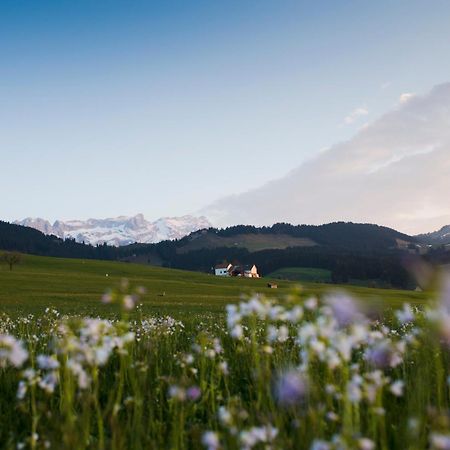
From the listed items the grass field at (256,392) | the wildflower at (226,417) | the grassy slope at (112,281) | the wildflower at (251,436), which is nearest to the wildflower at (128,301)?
the grass field at (256,392)

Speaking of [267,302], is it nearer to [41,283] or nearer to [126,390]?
[126,390]

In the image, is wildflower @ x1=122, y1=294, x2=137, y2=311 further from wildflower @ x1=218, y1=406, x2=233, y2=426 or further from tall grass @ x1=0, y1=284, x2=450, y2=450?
wildflower @ x1=218, y1=406, x2=233, y2=426

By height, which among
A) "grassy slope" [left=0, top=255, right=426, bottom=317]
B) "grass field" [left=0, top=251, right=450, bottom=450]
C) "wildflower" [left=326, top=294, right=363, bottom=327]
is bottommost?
"grassy slope" [left=0, top=255, right=426, bottom=317]

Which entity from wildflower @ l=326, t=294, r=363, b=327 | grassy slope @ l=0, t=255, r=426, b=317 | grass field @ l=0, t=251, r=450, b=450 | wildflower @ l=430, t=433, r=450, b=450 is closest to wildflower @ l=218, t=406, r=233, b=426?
grass field @ l=0, t=251, r=450, b=450

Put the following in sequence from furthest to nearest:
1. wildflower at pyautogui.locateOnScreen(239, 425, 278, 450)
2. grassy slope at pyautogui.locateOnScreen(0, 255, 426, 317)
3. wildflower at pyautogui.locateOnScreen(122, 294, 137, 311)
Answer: grassy slope at pyautogui.locateOnScreen(0, 255, 426, 317) < wildflower at pyautogui.locateOnScreen(122, 294, 137, 311) < wildflower at pyautogui.locateOnScreen(239, 425, 278, 450)

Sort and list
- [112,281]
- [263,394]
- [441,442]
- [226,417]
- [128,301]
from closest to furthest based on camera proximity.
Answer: [441,442], [226,417], [128,301], [263,394], [112,281]

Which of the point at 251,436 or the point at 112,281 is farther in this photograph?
the point at 112,281

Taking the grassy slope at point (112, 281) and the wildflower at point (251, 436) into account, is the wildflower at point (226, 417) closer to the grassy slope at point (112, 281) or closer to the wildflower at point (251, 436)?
the wildflower at point (251, 436)

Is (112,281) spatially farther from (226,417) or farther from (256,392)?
(226,417)

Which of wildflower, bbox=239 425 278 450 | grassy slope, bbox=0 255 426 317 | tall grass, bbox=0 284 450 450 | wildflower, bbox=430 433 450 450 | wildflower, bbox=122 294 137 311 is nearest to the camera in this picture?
wildflower, bbox=430 433 450 450

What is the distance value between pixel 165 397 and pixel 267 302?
2.95 m

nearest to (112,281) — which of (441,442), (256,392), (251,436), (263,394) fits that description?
(256,392)

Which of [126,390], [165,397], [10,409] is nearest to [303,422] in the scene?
[165,397]

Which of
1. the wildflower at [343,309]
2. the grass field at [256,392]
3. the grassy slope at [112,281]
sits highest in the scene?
the wildflower at [343,309]
